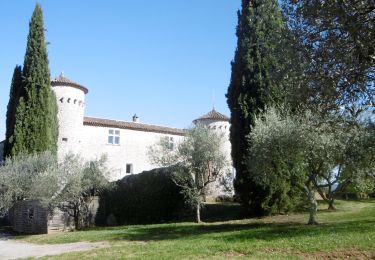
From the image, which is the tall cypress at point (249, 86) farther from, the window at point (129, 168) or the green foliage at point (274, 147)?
the window at point (129, 168)

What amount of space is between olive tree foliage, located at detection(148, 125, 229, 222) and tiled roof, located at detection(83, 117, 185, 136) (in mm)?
14639

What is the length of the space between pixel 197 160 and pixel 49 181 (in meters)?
8.55

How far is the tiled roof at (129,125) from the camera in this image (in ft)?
129

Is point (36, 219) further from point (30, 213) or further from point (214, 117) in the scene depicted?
point (214, 117)

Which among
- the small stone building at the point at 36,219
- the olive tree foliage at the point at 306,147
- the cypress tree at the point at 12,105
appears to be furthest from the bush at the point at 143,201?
the olive tree foliage at the point at 306,147

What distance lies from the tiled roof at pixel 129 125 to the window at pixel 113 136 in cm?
58

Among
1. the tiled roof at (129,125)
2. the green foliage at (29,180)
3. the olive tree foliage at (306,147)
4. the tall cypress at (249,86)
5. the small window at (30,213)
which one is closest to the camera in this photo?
the olive tree foliage at (306,147)

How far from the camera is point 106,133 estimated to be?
39875 mm

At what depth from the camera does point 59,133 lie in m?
34.5

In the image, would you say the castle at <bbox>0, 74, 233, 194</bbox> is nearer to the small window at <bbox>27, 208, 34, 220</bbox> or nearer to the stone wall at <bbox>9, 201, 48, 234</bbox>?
the stone wall at <bbox>9, 201, 48, 234</bbox>

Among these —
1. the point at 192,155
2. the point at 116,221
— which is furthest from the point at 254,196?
the point at 116,221

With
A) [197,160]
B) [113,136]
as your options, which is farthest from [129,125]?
[197,160]

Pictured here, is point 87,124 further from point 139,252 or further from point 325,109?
point 325,109

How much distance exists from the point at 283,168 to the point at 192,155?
19.1 feet
